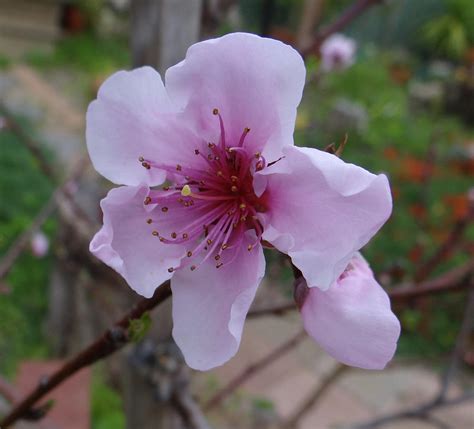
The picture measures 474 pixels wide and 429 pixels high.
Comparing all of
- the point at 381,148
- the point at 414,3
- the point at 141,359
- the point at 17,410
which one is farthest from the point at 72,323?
the point at 414,3

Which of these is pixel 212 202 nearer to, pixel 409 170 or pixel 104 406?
pixel 104 406

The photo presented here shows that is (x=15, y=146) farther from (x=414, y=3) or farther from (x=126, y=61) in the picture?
(x=414, y=3)

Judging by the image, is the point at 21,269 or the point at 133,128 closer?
the point at 133,128

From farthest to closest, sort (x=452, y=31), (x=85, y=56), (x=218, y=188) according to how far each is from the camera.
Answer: (x=452, y=31)
(x=85, y=56)
(x=218, y=188)

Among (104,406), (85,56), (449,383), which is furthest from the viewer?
(85,56)

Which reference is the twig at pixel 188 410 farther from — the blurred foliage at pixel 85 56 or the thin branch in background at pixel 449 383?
the blurred foliage at pixel 85 56

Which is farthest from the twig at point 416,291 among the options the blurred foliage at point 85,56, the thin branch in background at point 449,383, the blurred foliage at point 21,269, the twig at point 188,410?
the blurred foliage at point 85,56

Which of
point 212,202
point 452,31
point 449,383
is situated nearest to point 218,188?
point 212,202
